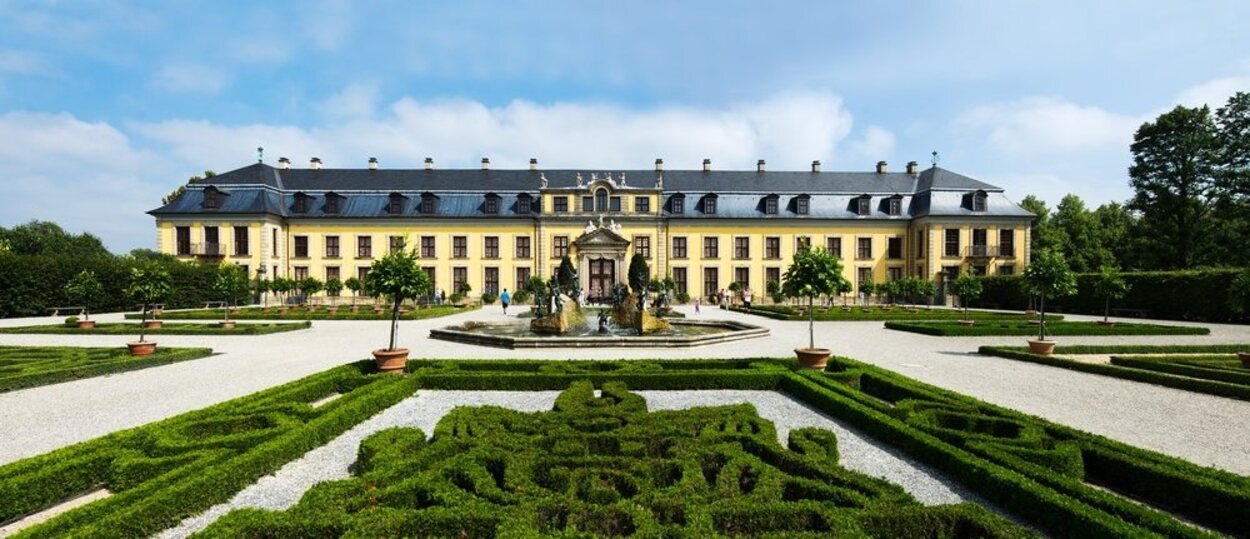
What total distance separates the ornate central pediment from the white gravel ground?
28258 mm

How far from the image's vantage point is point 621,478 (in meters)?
4.26

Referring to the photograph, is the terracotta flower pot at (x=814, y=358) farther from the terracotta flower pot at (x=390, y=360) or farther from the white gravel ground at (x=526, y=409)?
the terracotta flower pot at (x=390, y=360)

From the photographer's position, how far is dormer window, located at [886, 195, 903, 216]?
39.3 metres

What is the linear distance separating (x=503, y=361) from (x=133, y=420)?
5.22 metres

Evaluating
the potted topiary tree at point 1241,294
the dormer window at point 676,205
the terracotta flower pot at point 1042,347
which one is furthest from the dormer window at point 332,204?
the potted topiary tree at point 1241,294

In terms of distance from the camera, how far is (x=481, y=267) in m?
38.7

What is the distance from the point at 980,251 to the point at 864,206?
8514 mm

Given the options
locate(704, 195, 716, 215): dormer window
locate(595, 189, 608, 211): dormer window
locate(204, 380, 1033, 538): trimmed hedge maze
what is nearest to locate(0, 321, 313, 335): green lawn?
locate(204, 380, 1033, 538): trimmed hedge maze

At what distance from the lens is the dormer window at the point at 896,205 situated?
3928cm

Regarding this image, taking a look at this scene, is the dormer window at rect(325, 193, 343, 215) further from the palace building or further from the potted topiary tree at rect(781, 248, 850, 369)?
the potted topiary tree at rect(781, 248, 850, 369)

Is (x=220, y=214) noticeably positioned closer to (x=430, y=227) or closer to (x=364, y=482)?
(x=430, y=227)

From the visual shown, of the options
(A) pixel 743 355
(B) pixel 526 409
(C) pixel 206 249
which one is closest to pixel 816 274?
(A) pixel 743 355

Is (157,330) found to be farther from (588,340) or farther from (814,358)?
(814,358)

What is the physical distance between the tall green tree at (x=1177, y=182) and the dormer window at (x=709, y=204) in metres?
28.9
